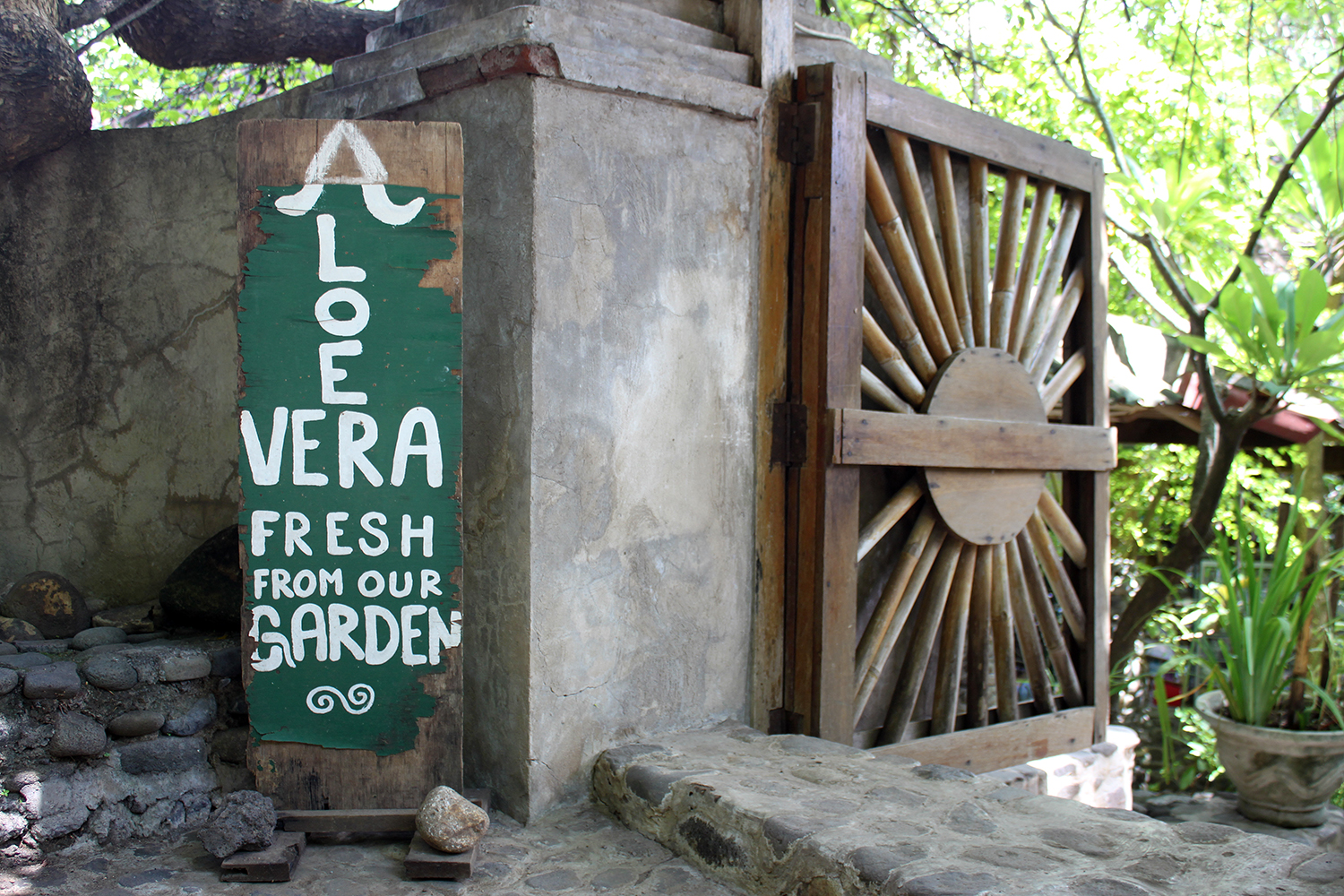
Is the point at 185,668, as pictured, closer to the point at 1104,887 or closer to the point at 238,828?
the point at 238,828

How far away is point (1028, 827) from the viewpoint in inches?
88.0

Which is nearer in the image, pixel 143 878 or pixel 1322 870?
pixel 1322 870

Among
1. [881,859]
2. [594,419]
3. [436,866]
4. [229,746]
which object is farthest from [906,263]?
[229,746]

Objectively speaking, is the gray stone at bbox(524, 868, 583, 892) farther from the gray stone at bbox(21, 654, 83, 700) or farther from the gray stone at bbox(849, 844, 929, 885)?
the gray stone at bbox(21, 654, 83, 700)

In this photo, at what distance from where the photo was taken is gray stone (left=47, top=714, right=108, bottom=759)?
241cm

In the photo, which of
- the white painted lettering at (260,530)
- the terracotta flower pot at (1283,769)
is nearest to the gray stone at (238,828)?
the white painted lettering at (260,530)

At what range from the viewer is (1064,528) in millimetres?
4039

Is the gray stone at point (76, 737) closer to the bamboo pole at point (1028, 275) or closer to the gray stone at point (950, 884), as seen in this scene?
the gray stone at point (950, 884)

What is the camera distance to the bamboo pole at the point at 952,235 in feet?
11.4

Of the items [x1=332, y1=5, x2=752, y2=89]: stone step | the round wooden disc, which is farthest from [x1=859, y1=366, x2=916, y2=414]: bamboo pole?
[x1=332, y1=5, x2=752, y2=89]: stone step

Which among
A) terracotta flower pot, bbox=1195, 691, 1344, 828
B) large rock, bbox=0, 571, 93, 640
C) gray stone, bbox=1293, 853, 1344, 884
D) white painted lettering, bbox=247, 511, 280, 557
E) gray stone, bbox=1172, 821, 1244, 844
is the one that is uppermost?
white painted lettering, bbox=247, 511, 280, 557

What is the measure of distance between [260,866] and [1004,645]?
2780 millimetres

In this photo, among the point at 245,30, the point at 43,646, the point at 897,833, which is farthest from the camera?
the point at 245,30

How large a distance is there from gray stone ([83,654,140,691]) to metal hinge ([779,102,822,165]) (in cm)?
244
